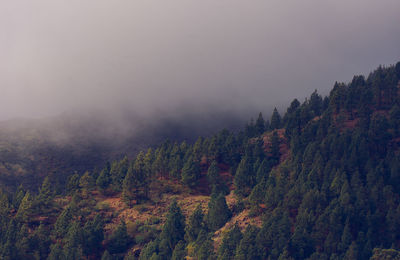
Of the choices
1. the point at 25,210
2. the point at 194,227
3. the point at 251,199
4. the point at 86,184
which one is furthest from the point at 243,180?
the point at 25,210

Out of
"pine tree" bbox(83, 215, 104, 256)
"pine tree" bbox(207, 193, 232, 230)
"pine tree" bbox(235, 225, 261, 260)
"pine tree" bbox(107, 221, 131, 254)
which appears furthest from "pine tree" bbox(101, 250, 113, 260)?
"pine tree" bbox(235, 225, 261, 260)

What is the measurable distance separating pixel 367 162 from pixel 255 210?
27315 millimetres

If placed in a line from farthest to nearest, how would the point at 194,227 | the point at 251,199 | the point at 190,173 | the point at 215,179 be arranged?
the point at 215,179
the point at 190,173
the point at 251,199
the point at 194,227

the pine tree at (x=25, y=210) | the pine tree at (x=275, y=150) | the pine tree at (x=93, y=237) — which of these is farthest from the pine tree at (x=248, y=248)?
the pine tree at (x=25, y=210)

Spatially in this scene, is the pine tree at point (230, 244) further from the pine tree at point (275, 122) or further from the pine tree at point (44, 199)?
the pine tree at point (275, 122)

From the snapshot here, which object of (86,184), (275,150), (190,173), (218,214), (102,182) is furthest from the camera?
(275,150)

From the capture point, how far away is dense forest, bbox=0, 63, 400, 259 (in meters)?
93.1

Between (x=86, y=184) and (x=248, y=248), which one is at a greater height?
(x=86, y=184)

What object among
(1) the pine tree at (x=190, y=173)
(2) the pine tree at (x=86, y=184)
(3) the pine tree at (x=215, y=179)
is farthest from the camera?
(2) the pine tree at (x=86, y=184)

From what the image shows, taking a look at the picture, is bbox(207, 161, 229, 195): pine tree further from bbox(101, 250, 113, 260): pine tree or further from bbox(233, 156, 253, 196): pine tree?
bbox(101, 250, 113, 260): pine tree

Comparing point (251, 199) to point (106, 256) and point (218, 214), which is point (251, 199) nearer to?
point (218, 214)

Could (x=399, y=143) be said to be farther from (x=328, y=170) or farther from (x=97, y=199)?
(x=97, y=199)

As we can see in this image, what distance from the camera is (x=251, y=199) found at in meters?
108

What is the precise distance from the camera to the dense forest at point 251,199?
9306 cm
